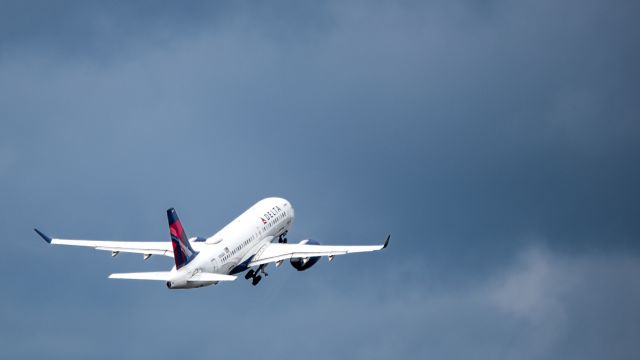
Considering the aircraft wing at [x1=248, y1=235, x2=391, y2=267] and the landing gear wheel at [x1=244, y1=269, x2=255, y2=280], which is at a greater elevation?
the aircraft wing at [x1=248, y1=235, x2=391, y2=267]

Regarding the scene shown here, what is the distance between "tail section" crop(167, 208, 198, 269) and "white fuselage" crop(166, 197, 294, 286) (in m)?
0.68

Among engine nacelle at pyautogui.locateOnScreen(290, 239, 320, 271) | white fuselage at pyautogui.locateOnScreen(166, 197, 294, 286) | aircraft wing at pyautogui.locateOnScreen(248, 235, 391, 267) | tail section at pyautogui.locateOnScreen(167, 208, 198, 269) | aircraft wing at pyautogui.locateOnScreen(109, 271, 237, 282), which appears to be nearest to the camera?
aircraft wing at pyautogui.locateOnScreen(109, 271, 237, 282)

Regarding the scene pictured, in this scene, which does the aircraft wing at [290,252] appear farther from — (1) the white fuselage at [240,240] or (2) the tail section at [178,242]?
(2) the tail section at [178,242]

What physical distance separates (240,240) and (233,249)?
2.22m

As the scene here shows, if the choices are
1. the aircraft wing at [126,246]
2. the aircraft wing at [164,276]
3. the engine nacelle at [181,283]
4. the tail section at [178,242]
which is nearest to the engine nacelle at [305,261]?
the aircraft wing at [126,246]

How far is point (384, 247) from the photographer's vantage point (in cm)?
15012

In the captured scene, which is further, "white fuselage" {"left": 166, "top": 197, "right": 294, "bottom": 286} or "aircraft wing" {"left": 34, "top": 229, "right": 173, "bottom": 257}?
"aircraft wing" {"left": 34, "top": 229, "right": 173, "bottom": 257}

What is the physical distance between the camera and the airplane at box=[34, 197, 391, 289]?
144 meters

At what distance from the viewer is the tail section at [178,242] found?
142875mm

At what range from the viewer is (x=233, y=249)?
506 feet

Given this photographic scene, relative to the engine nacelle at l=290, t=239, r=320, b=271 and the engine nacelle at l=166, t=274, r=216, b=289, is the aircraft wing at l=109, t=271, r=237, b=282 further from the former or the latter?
the engine nacelle at l=290, t=239, r=320, b=271

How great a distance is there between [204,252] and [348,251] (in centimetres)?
1383

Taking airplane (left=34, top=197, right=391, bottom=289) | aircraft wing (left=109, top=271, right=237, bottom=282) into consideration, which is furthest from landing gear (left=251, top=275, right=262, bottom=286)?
aircraft wing (left=109, top=271, right=237, bottom=282)

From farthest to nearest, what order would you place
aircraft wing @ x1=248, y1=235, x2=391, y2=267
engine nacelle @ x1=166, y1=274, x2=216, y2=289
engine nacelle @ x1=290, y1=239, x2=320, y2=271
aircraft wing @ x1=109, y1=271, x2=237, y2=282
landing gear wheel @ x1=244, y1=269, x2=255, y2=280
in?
1. engine nacelle @ x1=290, y1=239, x2=320, y2=271
2. landing gear wheel @ x1=244, y1=269, x2=255, y2=280
3. aircraft wing @ x1=248, y1=235, x2=391, y2=267
4. engine nacelle @ x1=166, y1=274, x2=216, y2=289
5. aircraft wing @ x1=109, y1=271, x2=237, y2=282
